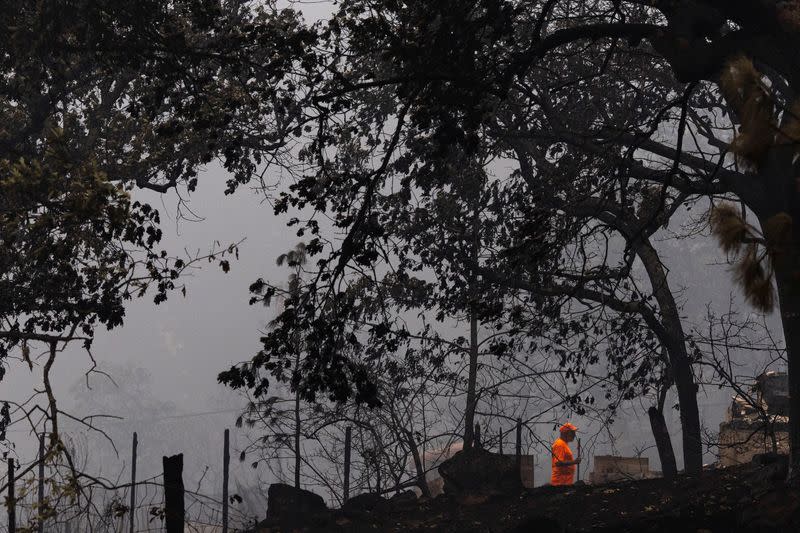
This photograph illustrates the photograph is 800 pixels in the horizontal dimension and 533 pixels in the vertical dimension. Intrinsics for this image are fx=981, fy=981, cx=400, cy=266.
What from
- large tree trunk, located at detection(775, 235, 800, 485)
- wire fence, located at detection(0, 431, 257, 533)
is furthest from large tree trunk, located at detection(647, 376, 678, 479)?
wire fence, located at detection(0, 431, 257, 533)

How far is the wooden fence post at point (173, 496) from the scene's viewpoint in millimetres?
6555

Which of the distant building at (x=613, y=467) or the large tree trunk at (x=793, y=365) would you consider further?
the distant building at (x=613, y=467)

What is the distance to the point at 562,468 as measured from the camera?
50.8ft

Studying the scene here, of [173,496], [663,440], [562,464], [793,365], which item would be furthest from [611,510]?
[173,496]

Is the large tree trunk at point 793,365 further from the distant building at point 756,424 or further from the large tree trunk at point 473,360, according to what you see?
the distant building at point 756,424

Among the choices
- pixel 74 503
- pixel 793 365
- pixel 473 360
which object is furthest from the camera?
pixel 473 360

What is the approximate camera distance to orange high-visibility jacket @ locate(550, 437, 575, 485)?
609 inches

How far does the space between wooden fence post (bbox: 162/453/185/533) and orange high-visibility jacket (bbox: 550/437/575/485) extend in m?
9.52

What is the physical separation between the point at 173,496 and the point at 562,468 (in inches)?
389

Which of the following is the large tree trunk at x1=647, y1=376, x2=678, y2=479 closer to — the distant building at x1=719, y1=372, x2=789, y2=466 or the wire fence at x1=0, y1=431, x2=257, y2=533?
the distant building at x1=719, y1=372, x2=789, y2=466

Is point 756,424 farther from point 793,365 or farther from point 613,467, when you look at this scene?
point 793,365

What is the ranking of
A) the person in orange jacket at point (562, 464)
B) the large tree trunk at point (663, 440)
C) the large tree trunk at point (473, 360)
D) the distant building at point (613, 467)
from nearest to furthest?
the large tree trunk at point (663, 440)
the large tree trunk at point (473, 360)
the person in orange jacket at point (562, 464)
the distant building at point (613, 467)

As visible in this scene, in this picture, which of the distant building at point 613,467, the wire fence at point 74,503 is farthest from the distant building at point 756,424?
the wire fence at point 74,503

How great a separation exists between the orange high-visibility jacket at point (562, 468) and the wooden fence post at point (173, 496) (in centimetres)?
952
